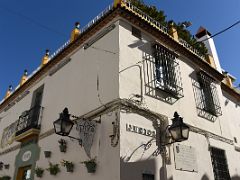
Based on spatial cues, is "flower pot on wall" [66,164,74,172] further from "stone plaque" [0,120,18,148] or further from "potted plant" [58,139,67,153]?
"stone plaque" [0,120,18,148]

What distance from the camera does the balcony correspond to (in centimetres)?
870

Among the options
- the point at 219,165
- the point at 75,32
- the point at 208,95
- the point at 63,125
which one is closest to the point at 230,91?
the point at 208,95

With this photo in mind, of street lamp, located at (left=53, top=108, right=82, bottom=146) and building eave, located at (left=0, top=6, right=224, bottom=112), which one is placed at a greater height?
building eave, located at (left=0, top=6, right=224, bottom=112)

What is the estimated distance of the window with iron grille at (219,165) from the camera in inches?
303

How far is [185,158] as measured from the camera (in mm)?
6582

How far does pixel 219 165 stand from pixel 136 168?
13.7 ft

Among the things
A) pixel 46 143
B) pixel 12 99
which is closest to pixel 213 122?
pixel 46 143

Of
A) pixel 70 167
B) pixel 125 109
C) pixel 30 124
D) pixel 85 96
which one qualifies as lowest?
pixel 70 167

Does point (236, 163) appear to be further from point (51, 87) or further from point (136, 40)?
point (51, 87)

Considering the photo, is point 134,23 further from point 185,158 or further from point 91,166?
point 91,166

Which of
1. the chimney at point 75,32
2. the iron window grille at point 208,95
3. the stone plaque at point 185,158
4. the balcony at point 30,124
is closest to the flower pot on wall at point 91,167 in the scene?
the stone plaque at point 185,158

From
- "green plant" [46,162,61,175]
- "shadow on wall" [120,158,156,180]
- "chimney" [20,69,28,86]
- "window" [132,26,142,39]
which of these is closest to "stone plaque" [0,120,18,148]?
"chimney" [20,69,28,86]

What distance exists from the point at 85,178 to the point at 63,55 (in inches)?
200

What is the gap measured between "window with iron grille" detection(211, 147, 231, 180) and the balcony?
631 centimetres
